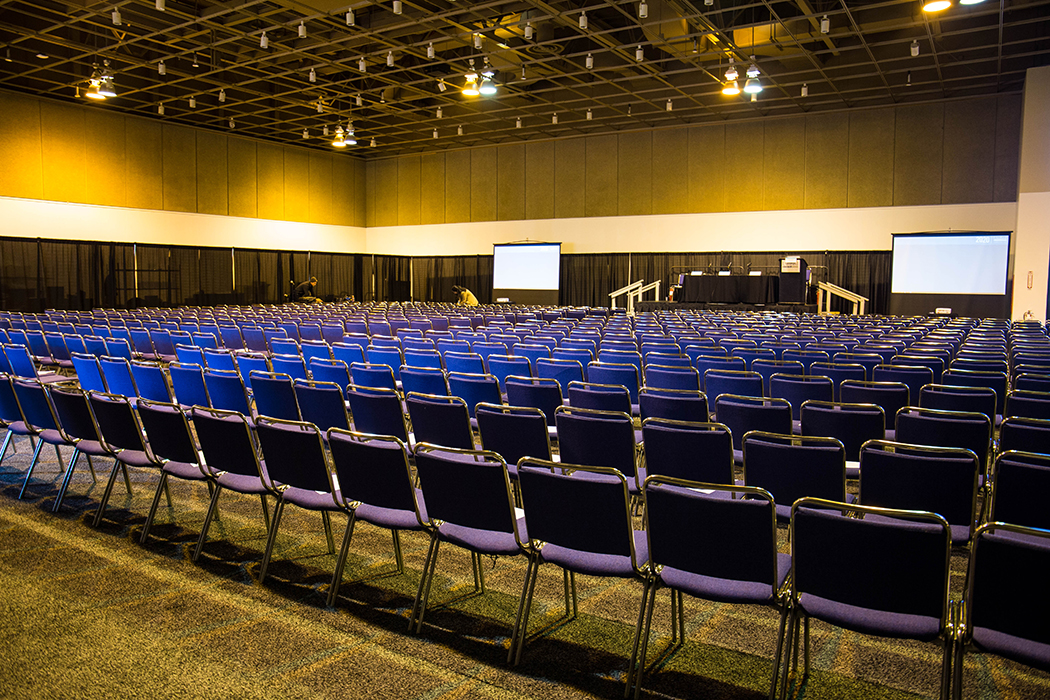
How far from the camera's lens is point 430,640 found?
10.8 ft

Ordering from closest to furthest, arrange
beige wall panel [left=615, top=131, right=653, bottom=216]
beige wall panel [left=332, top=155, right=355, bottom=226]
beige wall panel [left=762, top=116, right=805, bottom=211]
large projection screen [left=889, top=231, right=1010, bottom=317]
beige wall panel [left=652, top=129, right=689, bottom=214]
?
1. large projection screen [left=889, top=231, right=1010, bottom=317]
2. beige wall panel [left=762, top=116, right=805, bottom=211]
3. beige wall panel [left=652, top=129, right=689, bottom=214]
4. beige wall panel [left=615, top=131, right=653, bottom=216]
5. beige wall panel [left=332, top=155, right=355, bottom=226]

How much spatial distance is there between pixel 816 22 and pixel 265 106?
625 inches

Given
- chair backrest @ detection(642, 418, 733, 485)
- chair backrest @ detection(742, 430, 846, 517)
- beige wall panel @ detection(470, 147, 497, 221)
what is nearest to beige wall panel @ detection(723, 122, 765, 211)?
beige wall panel @ detection(470, 147, 497, 221)

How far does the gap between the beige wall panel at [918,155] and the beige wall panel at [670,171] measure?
655cm

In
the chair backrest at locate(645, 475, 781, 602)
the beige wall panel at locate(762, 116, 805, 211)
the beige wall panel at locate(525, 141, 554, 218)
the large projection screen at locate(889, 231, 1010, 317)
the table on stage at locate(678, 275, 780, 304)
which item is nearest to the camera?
the chair backrest at locate(645, 475, 781, 602)

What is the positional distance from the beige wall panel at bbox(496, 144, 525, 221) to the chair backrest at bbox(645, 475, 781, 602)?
87.4ft

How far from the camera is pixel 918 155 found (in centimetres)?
2208

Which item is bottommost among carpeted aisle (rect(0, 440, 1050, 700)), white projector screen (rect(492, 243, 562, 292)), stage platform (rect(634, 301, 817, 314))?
carpeted aisle (rect(0, 440, 1050, 700))

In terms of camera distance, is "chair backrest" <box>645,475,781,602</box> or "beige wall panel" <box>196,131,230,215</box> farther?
"beige wall panel" <box>196,131,230,215</box>

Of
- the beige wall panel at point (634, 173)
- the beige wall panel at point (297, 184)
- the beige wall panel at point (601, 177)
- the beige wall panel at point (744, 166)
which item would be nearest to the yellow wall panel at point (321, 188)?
the beige wall panel at point (297, 184)

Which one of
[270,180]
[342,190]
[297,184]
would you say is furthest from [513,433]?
[342,190]

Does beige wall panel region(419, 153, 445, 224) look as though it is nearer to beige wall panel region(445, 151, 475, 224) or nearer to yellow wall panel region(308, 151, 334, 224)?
beige wall panel region(445, 151, 475, 224)

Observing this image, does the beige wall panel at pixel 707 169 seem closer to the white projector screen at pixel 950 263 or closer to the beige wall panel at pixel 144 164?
the white projector screen at pixel 950 263

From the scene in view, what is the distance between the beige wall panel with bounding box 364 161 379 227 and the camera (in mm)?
32156
